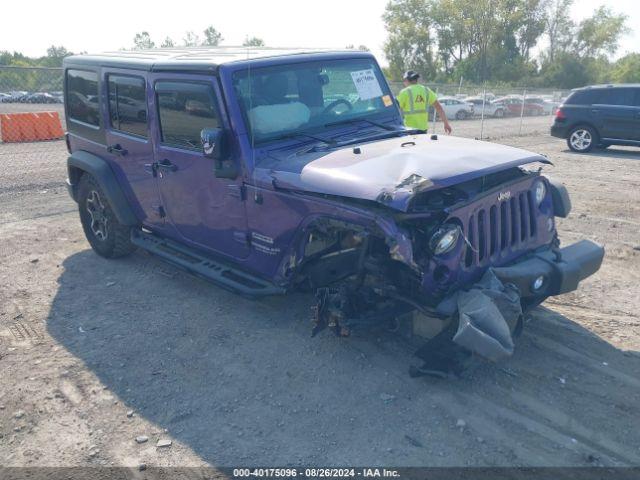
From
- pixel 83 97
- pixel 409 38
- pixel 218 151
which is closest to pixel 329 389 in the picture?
pixel 218 151

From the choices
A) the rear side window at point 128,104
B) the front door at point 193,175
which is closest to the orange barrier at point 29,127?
the rear side window at point 128,104

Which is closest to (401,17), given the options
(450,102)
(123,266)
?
(450,102)

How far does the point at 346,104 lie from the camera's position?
490 cm

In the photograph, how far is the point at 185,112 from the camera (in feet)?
15.5

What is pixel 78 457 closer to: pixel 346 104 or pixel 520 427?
pixel 520 427

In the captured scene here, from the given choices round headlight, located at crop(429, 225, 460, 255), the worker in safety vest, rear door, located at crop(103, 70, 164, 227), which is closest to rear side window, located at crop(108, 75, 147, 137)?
rear door, located at crop(103, 70, 164, 227)

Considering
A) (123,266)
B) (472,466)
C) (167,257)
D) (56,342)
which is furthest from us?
(123,266)

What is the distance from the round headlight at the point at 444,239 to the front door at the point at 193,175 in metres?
1.55

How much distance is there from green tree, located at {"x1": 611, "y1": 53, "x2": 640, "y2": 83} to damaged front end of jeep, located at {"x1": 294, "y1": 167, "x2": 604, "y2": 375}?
56.3 m

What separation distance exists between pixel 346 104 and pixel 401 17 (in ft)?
194

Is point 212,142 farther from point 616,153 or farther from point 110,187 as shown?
point 616,153

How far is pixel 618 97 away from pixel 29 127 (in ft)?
50.1

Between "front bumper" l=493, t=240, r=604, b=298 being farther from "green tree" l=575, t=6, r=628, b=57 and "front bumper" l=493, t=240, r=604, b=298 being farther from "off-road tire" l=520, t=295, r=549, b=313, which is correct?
"green tree" l=575, t=6, r=628, b=57

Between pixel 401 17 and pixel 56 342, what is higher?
pixel 401 17
